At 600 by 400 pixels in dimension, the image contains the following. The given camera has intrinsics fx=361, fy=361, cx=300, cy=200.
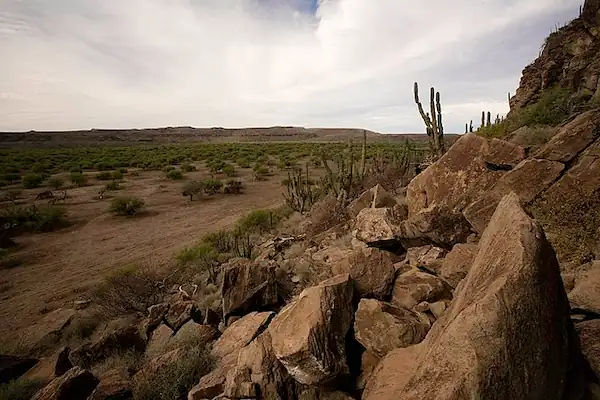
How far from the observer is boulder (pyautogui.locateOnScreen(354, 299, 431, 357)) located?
3746mm

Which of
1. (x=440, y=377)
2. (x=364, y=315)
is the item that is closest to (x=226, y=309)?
(x=364, y=315)

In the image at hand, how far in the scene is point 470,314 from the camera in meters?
2.44

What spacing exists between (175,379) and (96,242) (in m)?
12.1

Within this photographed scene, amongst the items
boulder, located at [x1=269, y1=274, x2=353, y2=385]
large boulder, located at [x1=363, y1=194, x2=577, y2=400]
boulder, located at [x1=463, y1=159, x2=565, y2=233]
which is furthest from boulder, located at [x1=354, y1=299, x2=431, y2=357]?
boulder, located at [x1=463, y1=159, x2=565, y2=233]

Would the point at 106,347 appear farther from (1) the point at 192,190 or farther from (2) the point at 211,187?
(2) the point at 211,187

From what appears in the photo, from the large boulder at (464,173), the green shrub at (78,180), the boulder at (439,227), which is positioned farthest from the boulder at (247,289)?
the green shrub at (78,180)

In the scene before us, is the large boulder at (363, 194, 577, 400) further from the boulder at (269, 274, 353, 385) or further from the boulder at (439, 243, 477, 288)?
the boulder at (439, 243, 477, 288)

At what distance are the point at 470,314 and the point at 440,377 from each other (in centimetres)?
47

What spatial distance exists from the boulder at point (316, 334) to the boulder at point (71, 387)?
8.58 ft

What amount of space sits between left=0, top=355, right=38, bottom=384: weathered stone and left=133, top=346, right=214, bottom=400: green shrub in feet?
9.20

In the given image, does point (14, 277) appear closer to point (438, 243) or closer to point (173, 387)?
point (173, 387)

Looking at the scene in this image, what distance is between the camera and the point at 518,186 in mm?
5719

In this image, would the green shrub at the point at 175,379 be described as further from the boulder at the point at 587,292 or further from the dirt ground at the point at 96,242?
the dirt ground at the point at 96,242

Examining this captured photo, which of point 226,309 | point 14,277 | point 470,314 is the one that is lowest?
point 14,277
